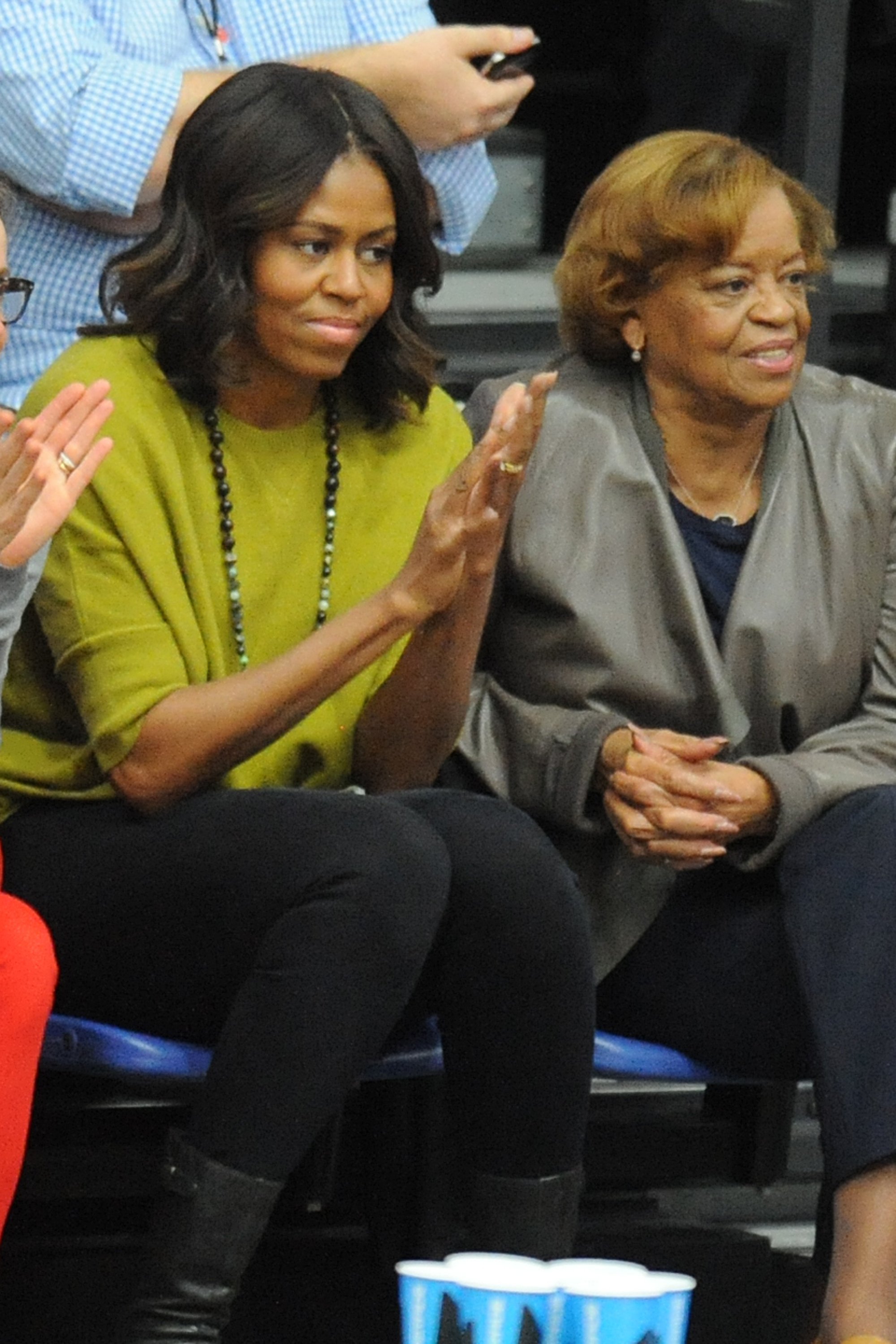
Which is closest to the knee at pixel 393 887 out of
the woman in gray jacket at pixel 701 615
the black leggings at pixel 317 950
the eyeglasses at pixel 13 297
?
the black leggings at pixel 317 950

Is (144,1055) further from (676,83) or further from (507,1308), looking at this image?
(676,83)

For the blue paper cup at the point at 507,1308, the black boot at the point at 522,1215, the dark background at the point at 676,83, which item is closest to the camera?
the blue paper cup at the point at 507,1308

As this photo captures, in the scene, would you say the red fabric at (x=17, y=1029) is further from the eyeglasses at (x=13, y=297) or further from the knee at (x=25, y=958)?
the eyeglasses at (x=13, y=297)

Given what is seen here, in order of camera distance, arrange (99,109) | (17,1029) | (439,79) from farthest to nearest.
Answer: (439,79) < (99,109) < (17,1029)

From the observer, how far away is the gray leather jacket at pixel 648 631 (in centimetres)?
255

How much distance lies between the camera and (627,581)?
103 inches

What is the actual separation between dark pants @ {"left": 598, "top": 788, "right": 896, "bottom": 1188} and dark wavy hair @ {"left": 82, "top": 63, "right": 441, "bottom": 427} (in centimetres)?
77

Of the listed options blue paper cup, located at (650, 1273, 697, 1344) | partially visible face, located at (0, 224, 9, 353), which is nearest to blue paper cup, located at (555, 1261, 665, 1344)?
blue paper cup, located at (650, 1273, 697, 1344)

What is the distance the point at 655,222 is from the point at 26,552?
36.7 inches

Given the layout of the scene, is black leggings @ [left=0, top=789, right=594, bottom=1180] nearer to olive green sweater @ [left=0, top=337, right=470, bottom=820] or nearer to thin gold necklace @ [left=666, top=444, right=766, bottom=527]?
olive green sweater @ [left=0, top=337, right=470, bottom=820]

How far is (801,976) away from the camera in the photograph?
2.34 meters

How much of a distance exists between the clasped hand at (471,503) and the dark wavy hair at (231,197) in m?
0.28

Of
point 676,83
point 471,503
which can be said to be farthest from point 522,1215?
point 676,83

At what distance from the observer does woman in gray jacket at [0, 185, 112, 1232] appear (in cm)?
201
